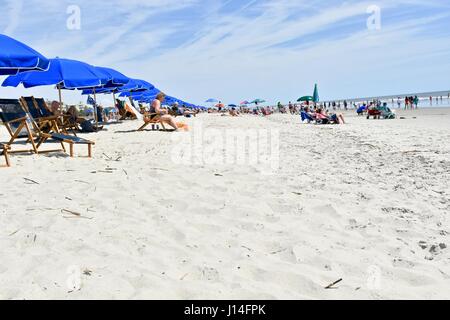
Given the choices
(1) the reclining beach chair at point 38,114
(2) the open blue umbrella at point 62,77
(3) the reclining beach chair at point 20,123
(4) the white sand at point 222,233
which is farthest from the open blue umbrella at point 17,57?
(2) the open blue umbrella at point 62,77

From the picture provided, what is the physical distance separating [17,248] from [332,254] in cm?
201

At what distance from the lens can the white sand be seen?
82.9 inches

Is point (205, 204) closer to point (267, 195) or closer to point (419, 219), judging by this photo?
point (267, 195)

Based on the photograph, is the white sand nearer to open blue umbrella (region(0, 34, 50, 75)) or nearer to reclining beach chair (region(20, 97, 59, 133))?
open blue umbrella (region(0, 34, 50, 75))

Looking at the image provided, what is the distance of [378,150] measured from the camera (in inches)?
279

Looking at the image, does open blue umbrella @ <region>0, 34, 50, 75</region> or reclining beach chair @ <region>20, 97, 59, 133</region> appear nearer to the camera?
open blue umbrella @ <region>0, 34, 50, 75</region>

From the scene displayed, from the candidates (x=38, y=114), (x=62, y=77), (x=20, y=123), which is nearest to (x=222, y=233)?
(x=20, y=123)

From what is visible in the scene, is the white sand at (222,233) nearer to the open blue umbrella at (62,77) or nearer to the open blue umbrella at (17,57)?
the open blue umbrella at (17,57)

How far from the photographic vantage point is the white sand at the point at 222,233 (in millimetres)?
2105

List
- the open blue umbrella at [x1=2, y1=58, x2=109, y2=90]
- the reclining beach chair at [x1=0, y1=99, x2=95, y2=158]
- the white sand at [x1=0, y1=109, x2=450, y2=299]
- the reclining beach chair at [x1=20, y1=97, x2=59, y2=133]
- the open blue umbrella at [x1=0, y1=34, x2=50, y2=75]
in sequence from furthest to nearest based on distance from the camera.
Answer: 1. the open blue umbrella at [x1=2, y1=58, x2=109, y2=90]
2. the reclining beach chair at [x1=20, y1=97, x2=59, y2=133]
3. the reclining beach chair at [x1=0, y1=99, x2=95, y2=158]
4. the open blue umbrella at [x1=0, y1=34, x2=50, y2=75]
5. the white sand at [x1=0, y1=109, x2=450, y2=299]

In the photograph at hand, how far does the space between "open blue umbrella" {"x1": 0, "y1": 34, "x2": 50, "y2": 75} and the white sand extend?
148 cm

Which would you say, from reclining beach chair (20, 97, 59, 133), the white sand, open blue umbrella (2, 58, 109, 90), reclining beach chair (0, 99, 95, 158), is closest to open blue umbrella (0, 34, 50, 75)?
reclining beach chair (0, 99, 95, 158)
